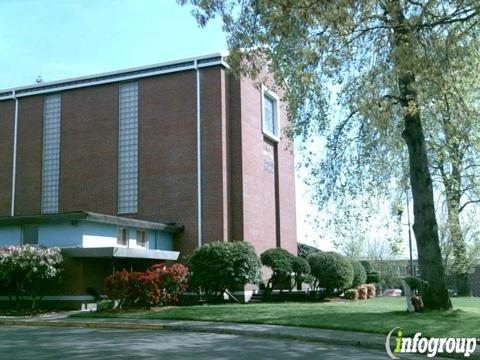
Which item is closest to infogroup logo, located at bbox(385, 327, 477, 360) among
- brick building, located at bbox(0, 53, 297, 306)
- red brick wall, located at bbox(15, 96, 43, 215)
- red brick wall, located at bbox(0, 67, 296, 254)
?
brick building, located at bbox(0, 53, 297, 306)

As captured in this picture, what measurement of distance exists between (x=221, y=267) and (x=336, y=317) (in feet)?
29.5

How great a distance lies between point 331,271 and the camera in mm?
32188

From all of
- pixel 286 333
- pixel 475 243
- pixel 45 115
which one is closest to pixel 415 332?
pixel 286 333

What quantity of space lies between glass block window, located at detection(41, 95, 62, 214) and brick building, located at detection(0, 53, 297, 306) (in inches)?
2.5

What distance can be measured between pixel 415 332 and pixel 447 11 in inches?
314

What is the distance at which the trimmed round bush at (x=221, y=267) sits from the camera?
1064 inches

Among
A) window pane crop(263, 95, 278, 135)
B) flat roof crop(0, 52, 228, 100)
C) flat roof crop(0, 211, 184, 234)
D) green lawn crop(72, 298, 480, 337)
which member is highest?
flat roof crop(0, 52, 228, 100)

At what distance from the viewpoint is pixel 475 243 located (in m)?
48.5

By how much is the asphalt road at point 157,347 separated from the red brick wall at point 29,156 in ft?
72.8

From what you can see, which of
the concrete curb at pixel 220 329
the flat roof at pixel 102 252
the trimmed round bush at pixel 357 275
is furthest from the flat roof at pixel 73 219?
the trimmed round bush at pixel 357 275

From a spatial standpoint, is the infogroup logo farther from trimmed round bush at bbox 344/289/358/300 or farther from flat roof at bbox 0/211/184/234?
trimmed round bush at bbox 344/289/358/300

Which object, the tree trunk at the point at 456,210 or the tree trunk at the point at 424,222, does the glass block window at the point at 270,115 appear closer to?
the tree trunk at the point at 456,210

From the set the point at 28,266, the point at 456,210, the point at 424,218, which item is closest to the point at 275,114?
the point at 456,210

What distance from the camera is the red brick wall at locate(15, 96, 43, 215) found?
37906 millimetres
